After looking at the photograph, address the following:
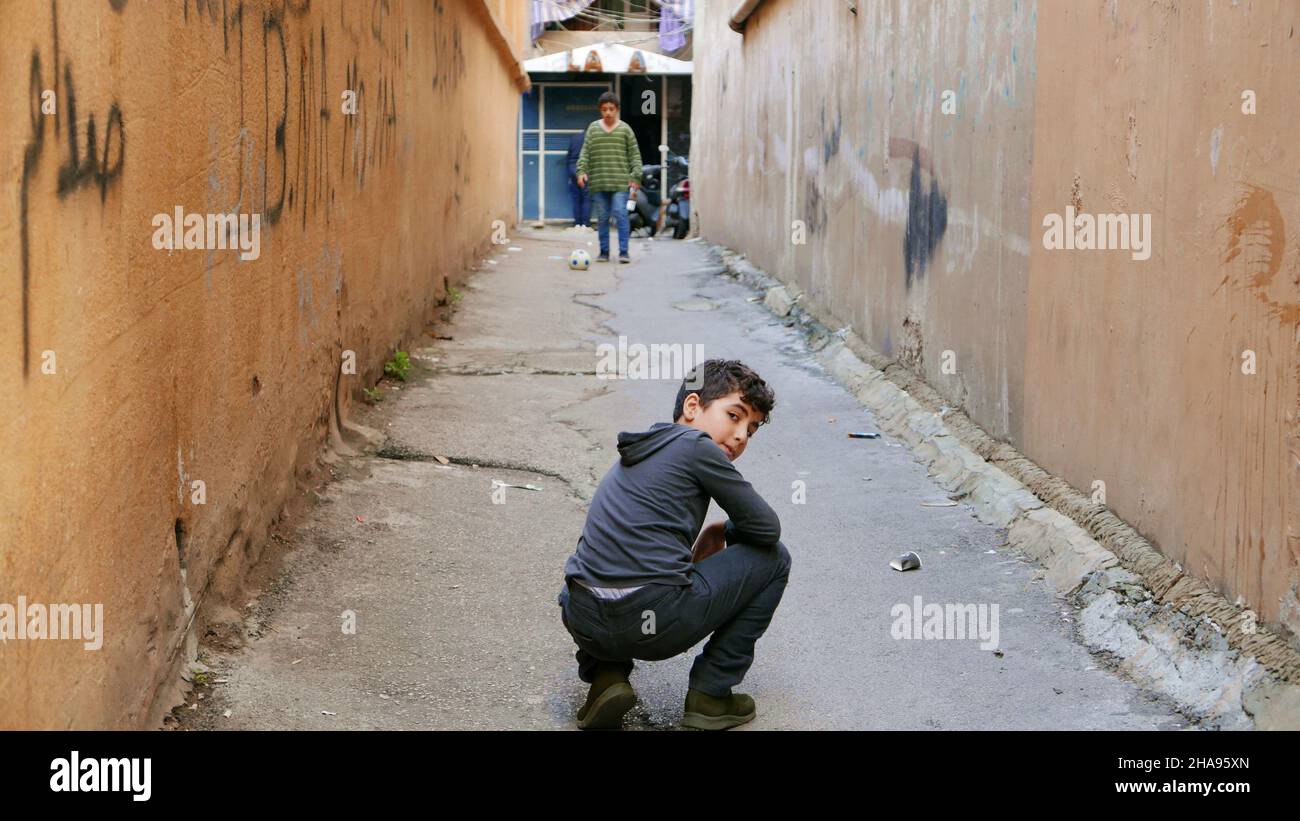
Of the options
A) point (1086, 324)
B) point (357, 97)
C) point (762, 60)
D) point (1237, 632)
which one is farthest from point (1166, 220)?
point (762, 60)

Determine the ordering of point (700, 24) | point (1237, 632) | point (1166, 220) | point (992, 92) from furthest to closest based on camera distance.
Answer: point (700, 24), point (992, 92), point (1166, 220), point (1237, 632)

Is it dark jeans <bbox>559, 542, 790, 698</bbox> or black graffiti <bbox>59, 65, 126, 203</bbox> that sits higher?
black graffiti <bbox>59, 65, 126, 203</bbox>

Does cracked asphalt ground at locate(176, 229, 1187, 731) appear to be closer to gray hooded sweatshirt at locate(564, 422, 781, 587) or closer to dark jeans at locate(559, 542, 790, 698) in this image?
dark jeans at locate(559, 542, 790, 698)

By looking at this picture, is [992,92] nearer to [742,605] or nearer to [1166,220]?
[1166,220]

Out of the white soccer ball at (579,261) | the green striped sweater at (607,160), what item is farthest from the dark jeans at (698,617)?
the green striped sweater at (607,160)

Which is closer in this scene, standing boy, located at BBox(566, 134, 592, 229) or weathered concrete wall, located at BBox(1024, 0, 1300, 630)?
weathered concrete wall, located at BBox(1024, 0, 1300, 630)

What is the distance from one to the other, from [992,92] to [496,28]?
970 cm

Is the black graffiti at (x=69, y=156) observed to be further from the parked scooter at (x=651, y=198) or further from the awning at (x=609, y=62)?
the awning at (x=609, y=62)

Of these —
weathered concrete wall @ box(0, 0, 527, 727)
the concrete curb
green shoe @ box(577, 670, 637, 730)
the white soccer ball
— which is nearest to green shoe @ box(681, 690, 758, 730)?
green shoe @ box(577, 670, 637, 730)

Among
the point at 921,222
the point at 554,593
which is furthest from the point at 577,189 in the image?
the point at 554,593

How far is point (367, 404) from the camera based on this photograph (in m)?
6.49

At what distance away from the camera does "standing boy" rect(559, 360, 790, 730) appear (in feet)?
11.1

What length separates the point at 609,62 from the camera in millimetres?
22734

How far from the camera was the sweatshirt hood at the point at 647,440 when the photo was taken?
3.47m
